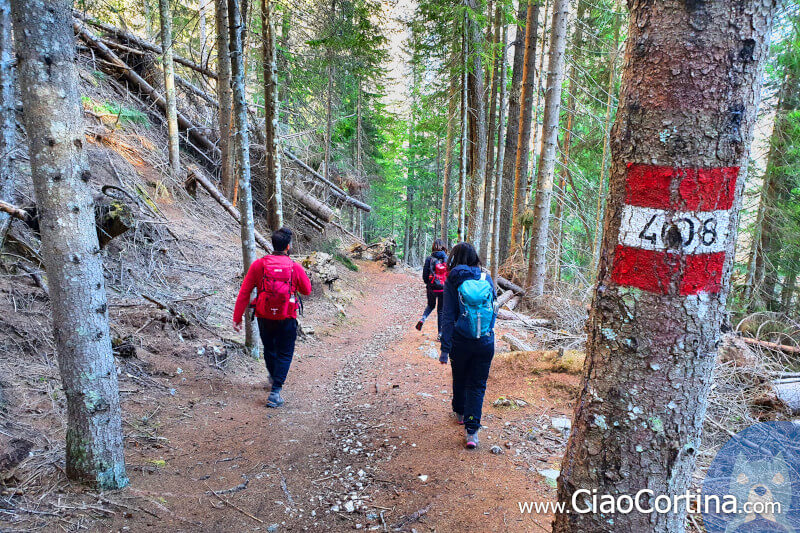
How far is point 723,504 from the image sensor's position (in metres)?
3.14

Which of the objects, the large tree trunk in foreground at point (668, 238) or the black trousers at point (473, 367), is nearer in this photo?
the large tree trunk in foreground at point (668, 238)

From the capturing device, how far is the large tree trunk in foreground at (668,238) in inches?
60.9

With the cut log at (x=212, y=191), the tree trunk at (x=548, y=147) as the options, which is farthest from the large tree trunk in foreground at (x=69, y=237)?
the tree trunk at (x=548, y=147)

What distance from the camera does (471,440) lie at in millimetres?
4094

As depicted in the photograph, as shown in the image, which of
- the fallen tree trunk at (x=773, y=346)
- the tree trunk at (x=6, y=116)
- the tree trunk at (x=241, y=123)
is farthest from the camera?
the fallen tree trunk at (x=773, y=346)

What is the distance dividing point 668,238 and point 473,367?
9.55 feet

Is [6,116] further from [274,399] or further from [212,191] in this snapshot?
[212,191]

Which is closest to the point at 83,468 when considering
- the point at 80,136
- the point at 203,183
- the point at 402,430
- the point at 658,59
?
the point at 80,136

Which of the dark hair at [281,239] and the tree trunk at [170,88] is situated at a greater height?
the tree trunk at [170,88]

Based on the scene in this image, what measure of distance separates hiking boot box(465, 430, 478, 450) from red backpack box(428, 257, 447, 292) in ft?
14.7

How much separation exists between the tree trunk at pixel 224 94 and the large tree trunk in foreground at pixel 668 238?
7.53 metres

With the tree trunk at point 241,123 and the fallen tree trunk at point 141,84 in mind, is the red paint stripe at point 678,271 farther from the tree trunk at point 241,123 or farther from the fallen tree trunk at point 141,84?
the fallen tree trunk at point 141,84

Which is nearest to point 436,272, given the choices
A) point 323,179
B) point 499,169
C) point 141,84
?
point 499,169

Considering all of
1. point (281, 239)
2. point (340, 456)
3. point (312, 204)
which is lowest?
point (340, 456)
